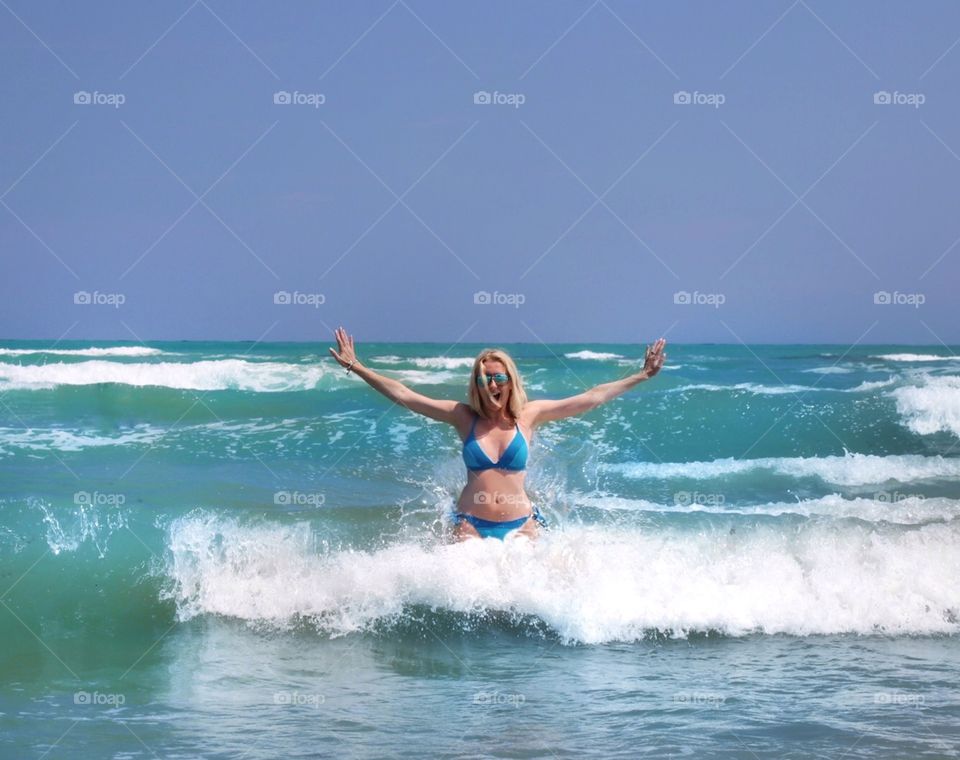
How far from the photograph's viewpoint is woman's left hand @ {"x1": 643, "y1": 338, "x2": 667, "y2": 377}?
6.65 metres

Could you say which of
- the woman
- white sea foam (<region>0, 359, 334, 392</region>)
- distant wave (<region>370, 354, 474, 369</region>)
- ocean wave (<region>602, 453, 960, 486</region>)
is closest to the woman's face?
the woman

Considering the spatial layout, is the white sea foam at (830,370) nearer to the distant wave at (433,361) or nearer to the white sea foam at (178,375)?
the distant wave at (433,361)

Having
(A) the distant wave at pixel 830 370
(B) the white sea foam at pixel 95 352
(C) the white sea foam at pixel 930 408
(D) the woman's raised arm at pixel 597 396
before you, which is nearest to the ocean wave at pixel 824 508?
(D) the woman's raised arm at pixel 597 396

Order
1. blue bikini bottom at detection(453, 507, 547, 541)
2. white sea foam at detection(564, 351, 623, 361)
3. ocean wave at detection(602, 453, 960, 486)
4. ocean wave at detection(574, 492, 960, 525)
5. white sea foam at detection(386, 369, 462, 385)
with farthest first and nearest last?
white sea foam at detection(564, 351, 623, 361)
white sea foam at detection(386, 369, 462, 385)
ocean wave at detection(602, 453, 960, 486)
ocean wave at detection(574, 492, 960, 525)
blue bikini bottom at detection(453, 507, 547, 541)

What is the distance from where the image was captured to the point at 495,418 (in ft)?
22.9

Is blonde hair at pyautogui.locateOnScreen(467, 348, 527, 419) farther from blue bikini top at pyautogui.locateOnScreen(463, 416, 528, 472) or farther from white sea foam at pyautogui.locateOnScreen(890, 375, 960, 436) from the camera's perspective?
white sea foam at pyautogui.locateOnScreen(890, 375, 960, 436)

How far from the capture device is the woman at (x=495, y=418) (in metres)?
6.76

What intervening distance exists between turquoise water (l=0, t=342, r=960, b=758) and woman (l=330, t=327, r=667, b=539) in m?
0.23

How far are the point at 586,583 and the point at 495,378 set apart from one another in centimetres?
170

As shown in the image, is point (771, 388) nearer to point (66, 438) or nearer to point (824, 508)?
point (824, 508)

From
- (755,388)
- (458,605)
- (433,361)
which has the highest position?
(433,361)

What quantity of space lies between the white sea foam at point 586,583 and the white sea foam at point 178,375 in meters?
14.3

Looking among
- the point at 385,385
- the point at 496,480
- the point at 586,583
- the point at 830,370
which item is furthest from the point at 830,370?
the point at 385,385

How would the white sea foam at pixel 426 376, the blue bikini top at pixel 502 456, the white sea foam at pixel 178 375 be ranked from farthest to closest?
the white sea foam at pixel 426 376
the white sea foam at pixel 178 375
the blue bikini top at pixel 502 456
